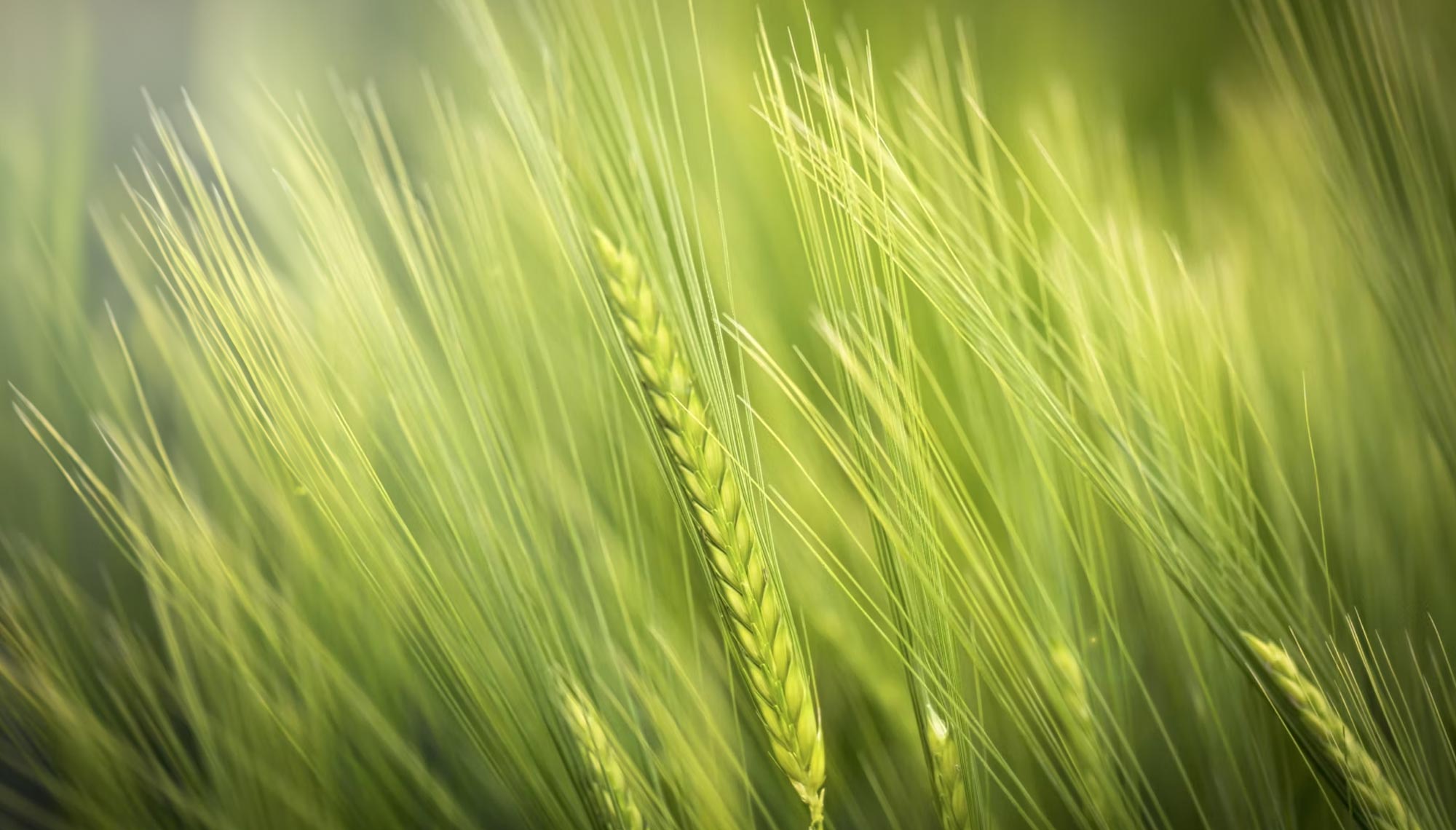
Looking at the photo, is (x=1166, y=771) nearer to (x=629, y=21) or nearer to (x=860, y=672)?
(x=860, y=672)

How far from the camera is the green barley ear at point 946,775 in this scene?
23.6 inches

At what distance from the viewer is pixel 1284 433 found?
0.73 metres

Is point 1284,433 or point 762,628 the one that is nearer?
point 762,628

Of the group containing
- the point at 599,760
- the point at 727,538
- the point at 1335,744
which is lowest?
the point at 1335,744

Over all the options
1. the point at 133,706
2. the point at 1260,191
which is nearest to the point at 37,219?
the point at 133,706

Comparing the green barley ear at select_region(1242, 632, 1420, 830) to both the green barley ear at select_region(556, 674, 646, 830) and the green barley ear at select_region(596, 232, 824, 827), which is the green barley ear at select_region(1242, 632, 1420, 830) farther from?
the green barley ear at select_region(556, 674, 646, 830)

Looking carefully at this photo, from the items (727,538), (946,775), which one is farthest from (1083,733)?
(727,538)

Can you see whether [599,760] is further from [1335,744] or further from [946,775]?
[1335,744]

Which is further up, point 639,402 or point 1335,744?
point 639,402

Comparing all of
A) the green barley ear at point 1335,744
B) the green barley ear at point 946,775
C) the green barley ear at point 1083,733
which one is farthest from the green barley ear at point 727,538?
the green barley ear at point 1335,744

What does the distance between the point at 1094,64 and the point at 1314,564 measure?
1.57ft

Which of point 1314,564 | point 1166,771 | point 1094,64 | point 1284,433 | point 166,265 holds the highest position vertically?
point 166,265

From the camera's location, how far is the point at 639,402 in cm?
64

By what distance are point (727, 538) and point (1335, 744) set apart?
0.42 m
